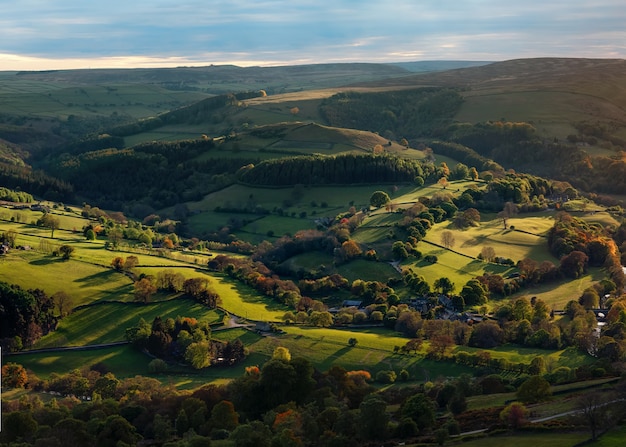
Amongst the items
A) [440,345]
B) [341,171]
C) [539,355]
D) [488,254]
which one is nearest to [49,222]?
[341,171]

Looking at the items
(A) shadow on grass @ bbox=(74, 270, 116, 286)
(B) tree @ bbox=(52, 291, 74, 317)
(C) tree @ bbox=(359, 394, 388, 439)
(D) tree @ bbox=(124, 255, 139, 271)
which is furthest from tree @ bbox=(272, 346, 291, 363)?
(D) tree @ bbox=(124, 255, 139, 271)

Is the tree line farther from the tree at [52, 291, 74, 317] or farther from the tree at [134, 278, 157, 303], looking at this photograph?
the tree at [52, 291, 74, 317]

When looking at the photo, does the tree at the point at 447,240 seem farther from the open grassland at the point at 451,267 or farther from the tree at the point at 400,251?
the tree at the point at 400,251

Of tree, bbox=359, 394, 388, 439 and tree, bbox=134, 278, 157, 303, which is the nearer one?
tree, bbox=359, 394, 388, 439

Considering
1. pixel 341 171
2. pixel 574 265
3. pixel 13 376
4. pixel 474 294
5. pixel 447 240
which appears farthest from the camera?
pixel 341 171

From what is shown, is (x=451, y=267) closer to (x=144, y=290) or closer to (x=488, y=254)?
(x=488, y=254)

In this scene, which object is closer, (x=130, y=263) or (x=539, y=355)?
(x=539, y=355)

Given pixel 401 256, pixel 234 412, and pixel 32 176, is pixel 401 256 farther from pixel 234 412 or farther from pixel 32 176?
pixel 32 176
